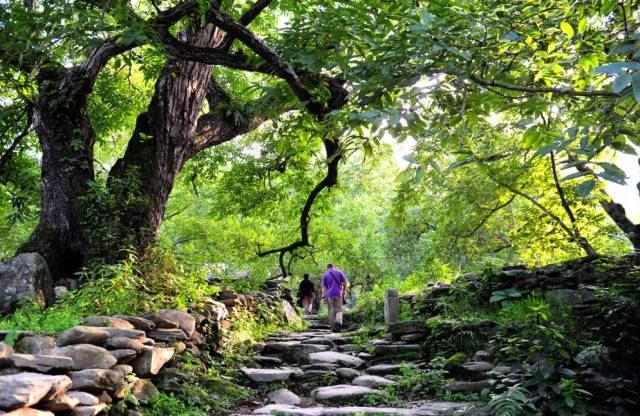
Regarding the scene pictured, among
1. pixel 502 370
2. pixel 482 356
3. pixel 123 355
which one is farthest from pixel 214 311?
pixel 502 370

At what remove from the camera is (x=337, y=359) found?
25.9ft

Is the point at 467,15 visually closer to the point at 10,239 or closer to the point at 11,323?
the point at 11,323

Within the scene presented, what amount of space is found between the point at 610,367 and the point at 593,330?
59 cm

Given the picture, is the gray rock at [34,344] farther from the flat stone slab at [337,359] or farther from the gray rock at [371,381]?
the flat stone slab at [337,359]

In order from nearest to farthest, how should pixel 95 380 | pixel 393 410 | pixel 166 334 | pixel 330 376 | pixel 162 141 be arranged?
pixel 95 380, pixel 393 410, pixel 166 334, pixel 330 376, pixel 162 141

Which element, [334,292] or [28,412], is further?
[334,292]

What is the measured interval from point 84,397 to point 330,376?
390 centimetres

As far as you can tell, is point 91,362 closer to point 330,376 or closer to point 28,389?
point 28,389

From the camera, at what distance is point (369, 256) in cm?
2303

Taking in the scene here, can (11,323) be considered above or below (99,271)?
below

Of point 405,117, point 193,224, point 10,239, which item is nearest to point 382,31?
point 405,117

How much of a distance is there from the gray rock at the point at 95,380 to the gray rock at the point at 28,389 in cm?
42

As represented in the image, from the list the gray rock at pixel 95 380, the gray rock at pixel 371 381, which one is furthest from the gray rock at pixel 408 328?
the gray rock at pixel 95 380

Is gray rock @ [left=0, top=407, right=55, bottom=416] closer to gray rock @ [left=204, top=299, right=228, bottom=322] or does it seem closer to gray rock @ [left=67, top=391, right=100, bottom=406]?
gray rock @ [left=67, top=391, right=100, bottom=406]
